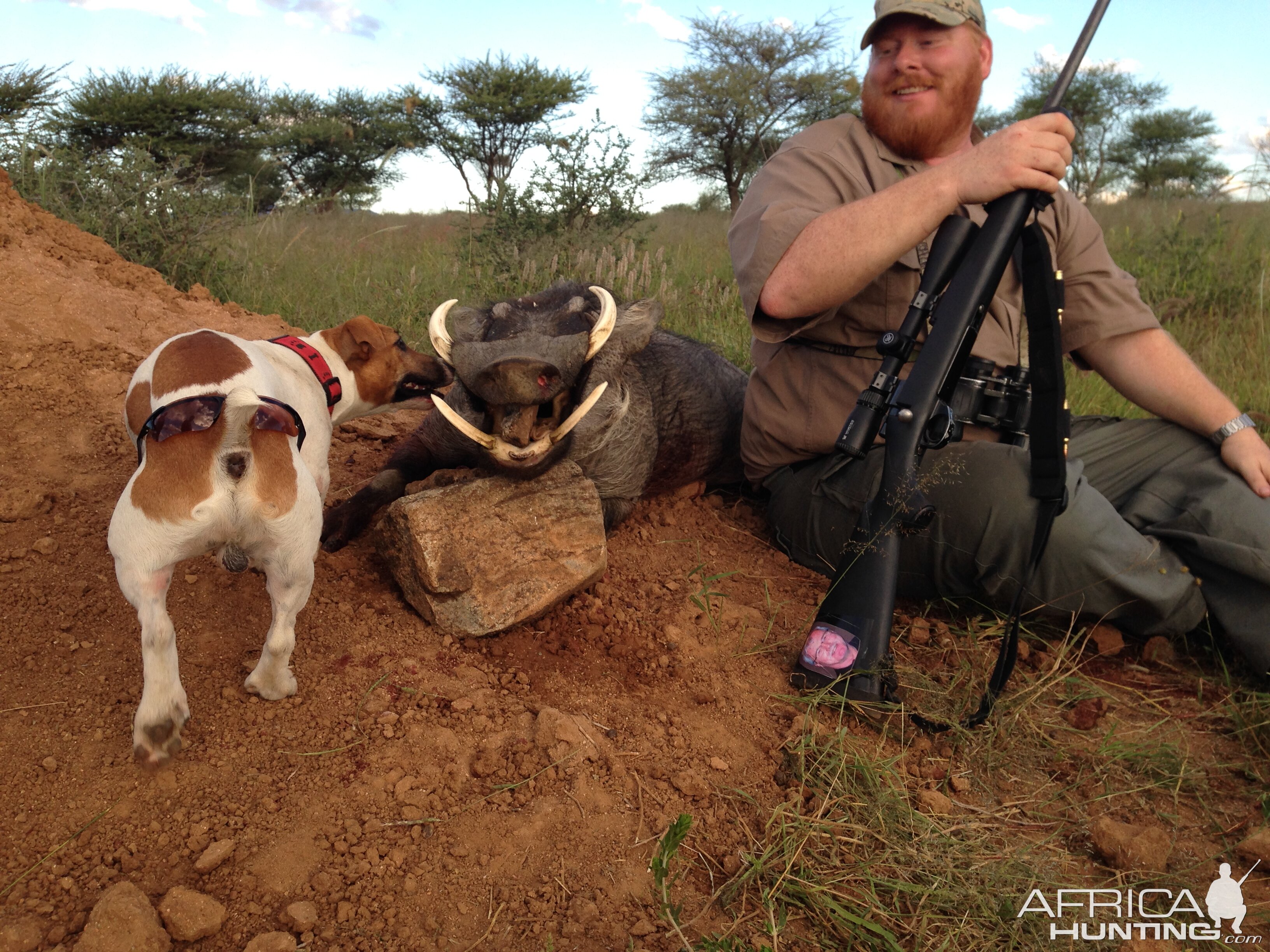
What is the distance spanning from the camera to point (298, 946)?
62.1 inches

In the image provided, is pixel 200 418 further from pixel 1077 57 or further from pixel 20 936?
pixel 1077 57

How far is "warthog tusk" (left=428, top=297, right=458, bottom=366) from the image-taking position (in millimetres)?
2861

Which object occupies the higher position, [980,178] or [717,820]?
[980,178]

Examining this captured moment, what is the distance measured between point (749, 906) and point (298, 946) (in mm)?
814

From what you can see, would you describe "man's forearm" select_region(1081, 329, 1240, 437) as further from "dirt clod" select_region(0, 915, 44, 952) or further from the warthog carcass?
"dirt clod" select_region(0, 915, 44, 952)

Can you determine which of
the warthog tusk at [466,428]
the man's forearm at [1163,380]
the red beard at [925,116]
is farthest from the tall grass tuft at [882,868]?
the red beard at [925,116]

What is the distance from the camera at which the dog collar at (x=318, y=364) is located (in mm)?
2799

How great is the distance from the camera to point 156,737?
1.91 m

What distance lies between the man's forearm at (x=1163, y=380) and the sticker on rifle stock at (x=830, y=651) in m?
1.66

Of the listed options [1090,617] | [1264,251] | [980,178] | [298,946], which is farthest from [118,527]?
[1264,251]

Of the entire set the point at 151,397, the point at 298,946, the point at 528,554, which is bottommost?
the point at 298,946

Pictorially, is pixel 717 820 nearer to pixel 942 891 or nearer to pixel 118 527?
pixel 942 891

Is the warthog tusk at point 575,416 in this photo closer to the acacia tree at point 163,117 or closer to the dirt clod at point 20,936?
the dirt clod at point 20,936

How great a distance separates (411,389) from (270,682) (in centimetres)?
132
